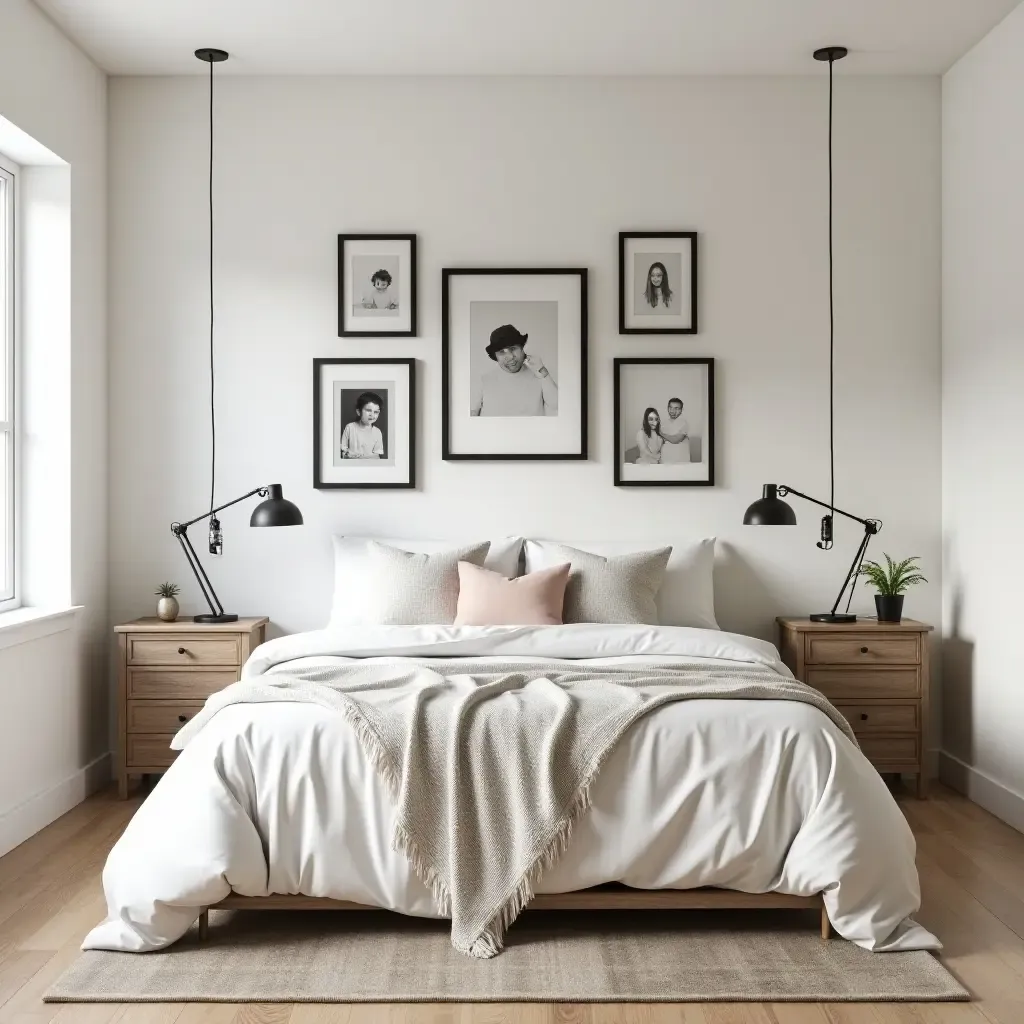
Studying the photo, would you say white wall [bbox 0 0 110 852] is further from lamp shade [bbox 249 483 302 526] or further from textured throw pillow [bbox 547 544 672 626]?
textured throw pillow [bbox 547 544 672 626]

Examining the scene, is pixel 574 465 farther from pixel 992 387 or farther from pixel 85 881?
pixel 85 881

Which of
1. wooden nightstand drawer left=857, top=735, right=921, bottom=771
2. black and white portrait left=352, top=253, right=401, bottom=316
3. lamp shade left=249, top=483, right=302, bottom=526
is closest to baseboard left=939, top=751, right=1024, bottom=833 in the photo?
wooden nightstand drawer left=857, top=735, right=921, bottom=771

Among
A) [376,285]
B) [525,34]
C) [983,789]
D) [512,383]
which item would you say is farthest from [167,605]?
[983,789]

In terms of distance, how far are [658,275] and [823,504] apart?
3.89 ft

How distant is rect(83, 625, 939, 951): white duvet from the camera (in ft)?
8.81

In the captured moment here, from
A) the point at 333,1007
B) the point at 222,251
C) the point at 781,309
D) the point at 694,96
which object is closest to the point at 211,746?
the point at 333,1007

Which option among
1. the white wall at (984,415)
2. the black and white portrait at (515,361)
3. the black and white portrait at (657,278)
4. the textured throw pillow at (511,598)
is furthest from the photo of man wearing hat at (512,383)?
the white wall at (984,415)

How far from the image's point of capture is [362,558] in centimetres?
443

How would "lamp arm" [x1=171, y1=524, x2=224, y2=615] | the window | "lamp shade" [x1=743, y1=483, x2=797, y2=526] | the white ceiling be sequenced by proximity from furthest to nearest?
"lamp arm" [x1=171, y1=524, x2=224, y2=615] → "lamp shade" [x1=743, y1=483, x2=797, y2=526] → the window → the white ceiling

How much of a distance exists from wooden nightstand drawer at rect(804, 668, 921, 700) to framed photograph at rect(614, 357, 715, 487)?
95cm

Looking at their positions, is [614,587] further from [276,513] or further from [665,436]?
[276,513]

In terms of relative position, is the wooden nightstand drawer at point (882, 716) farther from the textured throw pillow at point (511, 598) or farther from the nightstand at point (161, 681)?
the nightstand at point (161, 681)

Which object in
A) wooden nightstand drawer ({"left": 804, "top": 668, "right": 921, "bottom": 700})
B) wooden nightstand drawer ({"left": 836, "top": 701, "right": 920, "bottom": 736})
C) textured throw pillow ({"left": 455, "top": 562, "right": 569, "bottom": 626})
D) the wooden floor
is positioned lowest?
the wooden floor

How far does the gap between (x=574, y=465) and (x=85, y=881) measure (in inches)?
96.1
